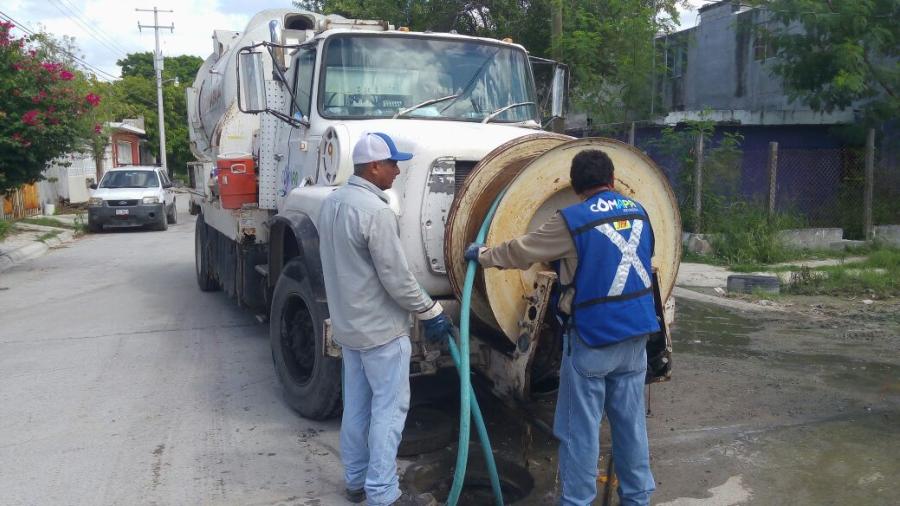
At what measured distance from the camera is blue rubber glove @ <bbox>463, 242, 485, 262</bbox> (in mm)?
4027

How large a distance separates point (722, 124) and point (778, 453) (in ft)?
37.8

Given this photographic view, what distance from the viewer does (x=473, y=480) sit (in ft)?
14.7

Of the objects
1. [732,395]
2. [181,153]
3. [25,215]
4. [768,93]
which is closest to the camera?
[732,395]

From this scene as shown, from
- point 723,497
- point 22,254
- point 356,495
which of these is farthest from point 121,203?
point 723,497

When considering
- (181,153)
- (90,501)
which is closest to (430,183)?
(90,501)

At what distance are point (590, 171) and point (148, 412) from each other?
384cm

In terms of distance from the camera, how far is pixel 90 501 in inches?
168

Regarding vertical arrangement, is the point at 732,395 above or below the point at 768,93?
below

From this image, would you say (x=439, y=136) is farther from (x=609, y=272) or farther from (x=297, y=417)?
(x=297, y=417)

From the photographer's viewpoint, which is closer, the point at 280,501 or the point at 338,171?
the point at 280,501

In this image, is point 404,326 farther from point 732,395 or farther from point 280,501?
point 732,395

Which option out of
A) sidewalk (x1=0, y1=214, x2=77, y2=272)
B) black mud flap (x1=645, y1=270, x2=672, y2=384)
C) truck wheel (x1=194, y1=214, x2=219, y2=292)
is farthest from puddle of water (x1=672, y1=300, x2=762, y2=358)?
sidewalk (x1=0, y1=214, x2=77, y2=272)

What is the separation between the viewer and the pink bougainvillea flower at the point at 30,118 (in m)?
12.4

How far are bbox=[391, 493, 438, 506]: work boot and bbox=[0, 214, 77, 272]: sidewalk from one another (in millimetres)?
12220
